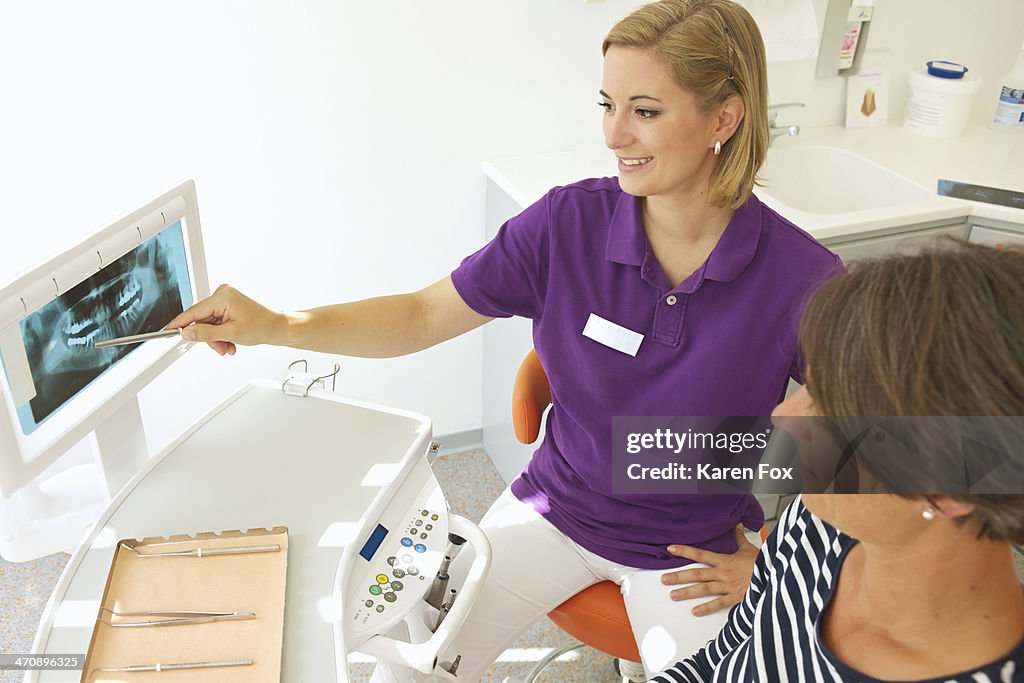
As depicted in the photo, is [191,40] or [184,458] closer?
[184,458]

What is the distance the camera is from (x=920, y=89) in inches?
97.3

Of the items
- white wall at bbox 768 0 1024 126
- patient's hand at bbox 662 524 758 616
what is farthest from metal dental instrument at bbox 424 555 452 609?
white wall at bbox 768 0 1024 126

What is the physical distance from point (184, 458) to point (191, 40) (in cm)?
98

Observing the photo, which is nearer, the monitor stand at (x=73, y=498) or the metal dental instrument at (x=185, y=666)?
the metal dental instrument at (x=185, y=666)

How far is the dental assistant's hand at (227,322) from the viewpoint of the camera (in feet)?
4.24

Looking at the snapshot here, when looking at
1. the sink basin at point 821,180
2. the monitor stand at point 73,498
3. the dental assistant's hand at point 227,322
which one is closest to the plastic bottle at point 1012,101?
the sink basin at point 821,180

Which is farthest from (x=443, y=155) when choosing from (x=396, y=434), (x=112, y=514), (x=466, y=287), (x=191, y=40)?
(x=112, y=514)

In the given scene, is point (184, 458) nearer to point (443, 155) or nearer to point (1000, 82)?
point (443, 155)

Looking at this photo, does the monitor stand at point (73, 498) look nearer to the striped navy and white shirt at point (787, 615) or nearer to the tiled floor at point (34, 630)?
the tiled floor at point (34, 630)

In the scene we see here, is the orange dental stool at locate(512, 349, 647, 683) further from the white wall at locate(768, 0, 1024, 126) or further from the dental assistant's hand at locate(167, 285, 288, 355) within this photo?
the white wall at locate(768, 0, 1024, 126)

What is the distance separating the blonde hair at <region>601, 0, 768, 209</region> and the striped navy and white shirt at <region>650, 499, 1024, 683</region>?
539 mm

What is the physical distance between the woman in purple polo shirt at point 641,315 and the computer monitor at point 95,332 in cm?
8

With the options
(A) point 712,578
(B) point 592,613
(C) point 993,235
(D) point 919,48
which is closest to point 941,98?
(D) point 919,48

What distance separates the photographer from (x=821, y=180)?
96.4 inches
